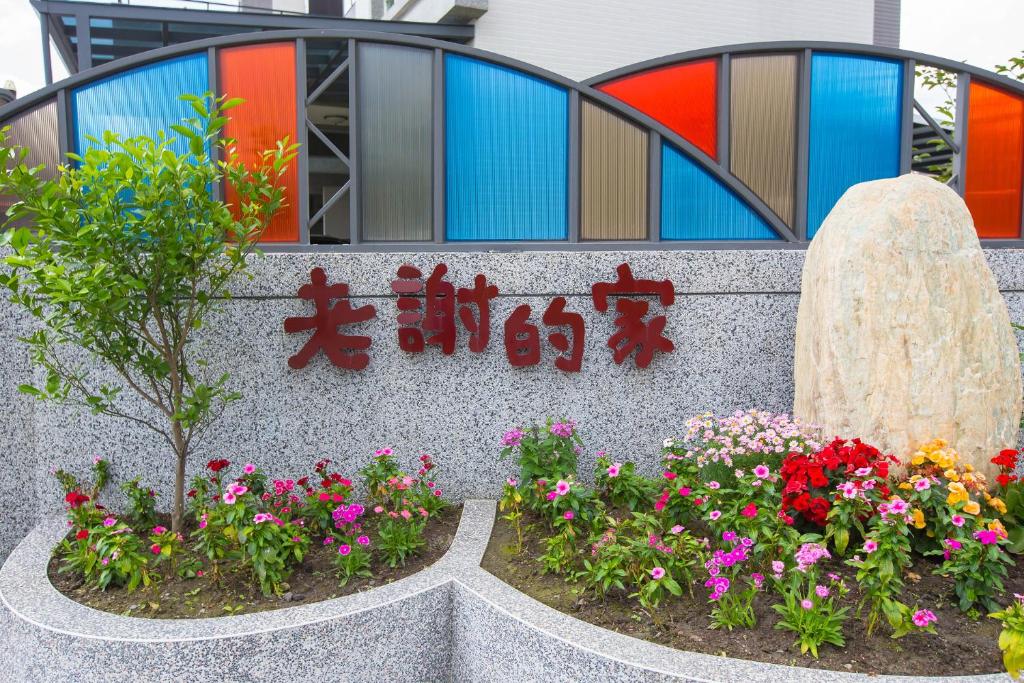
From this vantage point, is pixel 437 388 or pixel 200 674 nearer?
pixel 200 674

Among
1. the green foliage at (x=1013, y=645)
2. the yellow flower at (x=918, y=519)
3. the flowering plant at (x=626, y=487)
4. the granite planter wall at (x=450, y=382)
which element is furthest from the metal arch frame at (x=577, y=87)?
the green foliage at (x=1013, y=645)

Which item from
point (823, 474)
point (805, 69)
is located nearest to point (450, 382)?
point (823, 474)

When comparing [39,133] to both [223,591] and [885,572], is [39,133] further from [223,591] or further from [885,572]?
[885,572]

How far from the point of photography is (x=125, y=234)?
4.39 m

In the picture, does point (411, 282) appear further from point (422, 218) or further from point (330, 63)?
point (330, 63)

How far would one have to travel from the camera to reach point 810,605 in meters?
3.52

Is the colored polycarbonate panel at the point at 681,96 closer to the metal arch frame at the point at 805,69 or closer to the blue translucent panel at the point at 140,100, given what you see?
the metal arch frame at the point at 805,69

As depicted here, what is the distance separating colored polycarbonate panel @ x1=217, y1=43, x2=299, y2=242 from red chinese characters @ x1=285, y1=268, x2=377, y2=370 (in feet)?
2.48

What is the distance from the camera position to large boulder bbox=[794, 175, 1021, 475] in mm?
4691

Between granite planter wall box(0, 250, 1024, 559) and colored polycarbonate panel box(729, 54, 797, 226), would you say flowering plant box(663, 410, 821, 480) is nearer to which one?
granite planter wall box(0, 250, 1024, 559)

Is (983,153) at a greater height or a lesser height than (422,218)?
greater

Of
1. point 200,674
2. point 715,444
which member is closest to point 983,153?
point 715,444

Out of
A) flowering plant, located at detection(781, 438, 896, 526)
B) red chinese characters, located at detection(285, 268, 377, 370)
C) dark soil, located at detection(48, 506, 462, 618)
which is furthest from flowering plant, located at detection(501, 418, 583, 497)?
flowering plant, located at detection(781, 438, 896, 526)

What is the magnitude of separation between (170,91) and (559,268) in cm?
310
